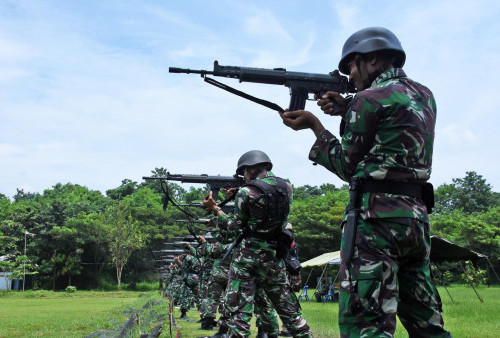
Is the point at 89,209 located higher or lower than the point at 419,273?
higher

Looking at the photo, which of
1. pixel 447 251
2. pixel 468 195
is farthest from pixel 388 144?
pixel 468 195

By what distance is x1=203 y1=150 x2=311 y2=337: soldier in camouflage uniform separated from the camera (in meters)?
5.75

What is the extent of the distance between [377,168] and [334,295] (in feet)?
77.3

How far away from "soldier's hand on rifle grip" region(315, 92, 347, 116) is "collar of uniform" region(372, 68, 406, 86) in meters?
0.31

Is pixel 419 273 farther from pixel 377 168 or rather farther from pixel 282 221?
pixel 282 221

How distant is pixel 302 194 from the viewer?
78.5 meters

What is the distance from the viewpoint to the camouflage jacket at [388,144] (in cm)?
297

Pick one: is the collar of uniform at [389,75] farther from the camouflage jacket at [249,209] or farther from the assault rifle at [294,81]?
the camouflage jacket at [249,209]

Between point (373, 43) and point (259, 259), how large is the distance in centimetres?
331

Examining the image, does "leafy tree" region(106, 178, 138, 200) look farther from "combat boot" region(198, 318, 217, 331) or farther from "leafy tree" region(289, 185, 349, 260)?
"combat boot" region(198, 318, 217, 331)

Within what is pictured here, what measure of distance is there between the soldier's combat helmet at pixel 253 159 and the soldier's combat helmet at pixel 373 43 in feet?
11.6

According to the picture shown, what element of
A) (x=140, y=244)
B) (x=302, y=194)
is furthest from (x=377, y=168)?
(x=302, y=194)

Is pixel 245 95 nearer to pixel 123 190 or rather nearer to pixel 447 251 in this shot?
pixel 447 251

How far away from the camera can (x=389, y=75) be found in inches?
130
